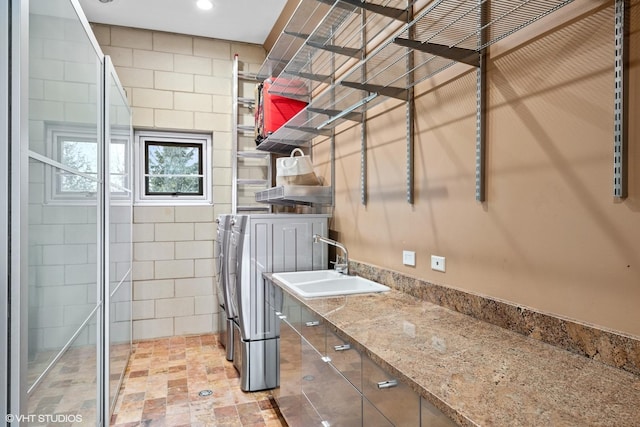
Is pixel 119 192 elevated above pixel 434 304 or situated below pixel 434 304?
above

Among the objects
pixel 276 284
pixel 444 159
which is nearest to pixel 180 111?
pixel 276 284

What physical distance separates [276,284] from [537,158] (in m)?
1.60

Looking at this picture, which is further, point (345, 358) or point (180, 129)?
point (180, 129)

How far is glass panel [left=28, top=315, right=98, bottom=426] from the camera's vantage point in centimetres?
120

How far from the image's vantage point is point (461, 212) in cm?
171

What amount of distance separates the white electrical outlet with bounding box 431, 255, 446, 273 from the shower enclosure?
1.56 m

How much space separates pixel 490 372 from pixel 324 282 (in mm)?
1508

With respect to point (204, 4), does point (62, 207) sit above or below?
below

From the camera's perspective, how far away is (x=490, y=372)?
1.05 m

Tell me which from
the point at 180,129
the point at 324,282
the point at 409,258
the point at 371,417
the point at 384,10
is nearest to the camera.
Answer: the point at 371,417

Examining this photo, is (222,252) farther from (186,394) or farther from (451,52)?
(451,52)

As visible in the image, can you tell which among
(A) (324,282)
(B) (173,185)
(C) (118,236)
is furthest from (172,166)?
(A) (324,282)

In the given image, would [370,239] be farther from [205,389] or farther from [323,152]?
[205,389]

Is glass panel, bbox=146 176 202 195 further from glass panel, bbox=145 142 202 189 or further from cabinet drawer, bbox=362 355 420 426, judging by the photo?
cabinet drawer, bbox=362 355 420 426
